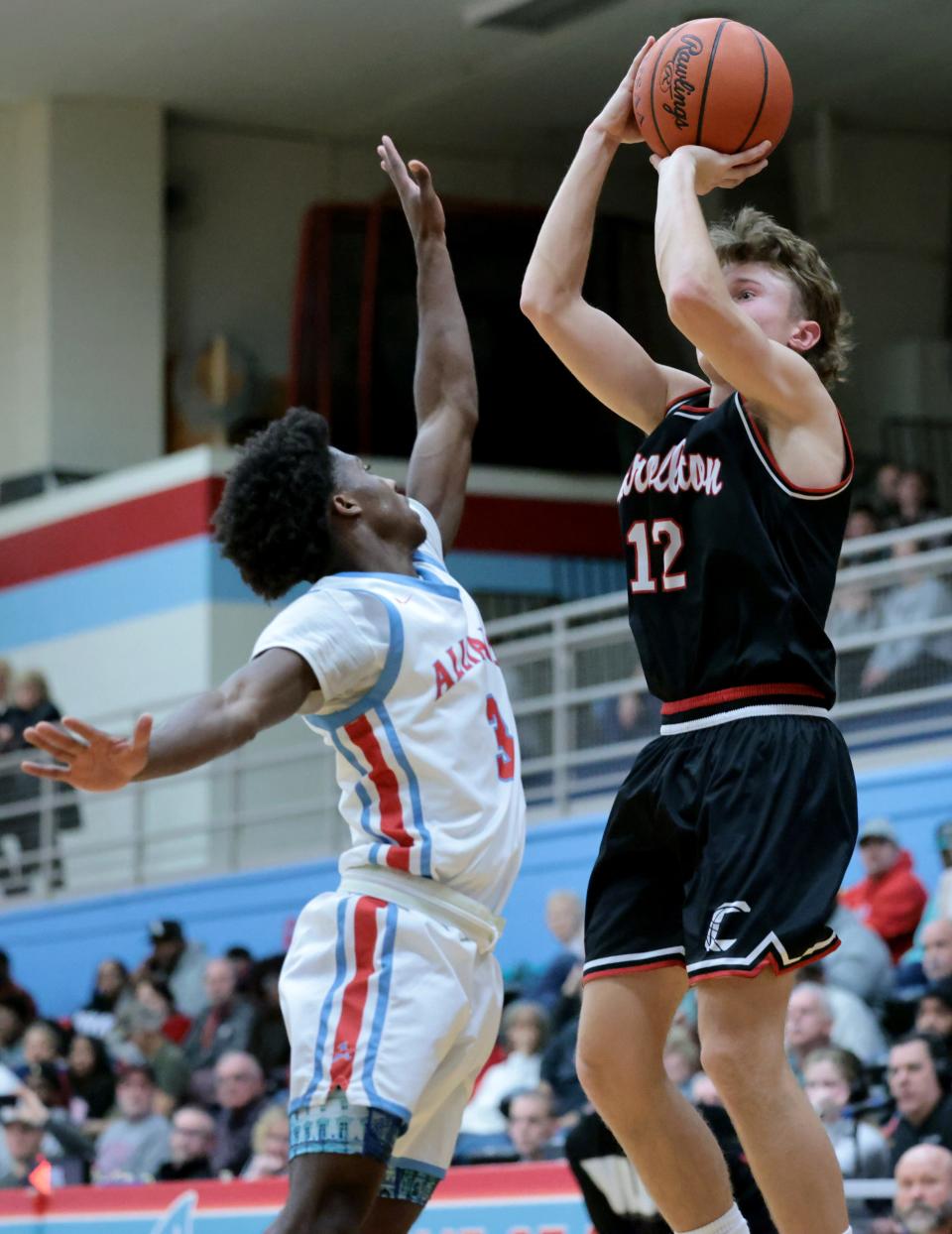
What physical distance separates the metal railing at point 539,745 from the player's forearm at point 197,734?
285 inches

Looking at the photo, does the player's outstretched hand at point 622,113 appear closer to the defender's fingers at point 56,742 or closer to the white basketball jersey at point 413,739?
the white basketball jersey at point 413,739

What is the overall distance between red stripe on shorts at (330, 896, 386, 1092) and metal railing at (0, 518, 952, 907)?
6.78 meters

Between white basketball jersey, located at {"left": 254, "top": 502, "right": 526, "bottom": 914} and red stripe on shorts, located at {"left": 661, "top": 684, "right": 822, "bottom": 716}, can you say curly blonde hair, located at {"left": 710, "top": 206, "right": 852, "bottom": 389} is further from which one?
white basketball jersey, located at {"left": 254, "top": 502, "right": 526, "bottom": 914}

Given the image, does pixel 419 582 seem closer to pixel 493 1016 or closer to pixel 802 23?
pixel 493 1016

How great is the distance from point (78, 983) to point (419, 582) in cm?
1201

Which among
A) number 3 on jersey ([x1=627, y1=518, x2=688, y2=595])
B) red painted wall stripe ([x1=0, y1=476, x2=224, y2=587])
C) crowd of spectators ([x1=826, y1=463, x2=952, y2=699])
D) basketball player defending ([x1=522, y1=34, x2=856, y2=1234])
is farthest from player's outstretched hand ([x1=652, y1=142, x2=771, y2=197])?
red painted wall stripe ([x1=0, y1=476, x2=224, y2=587])

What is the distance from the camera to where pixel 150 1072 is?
39.2 feet

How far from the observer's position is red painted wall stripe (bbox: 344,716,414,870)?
4.38 m

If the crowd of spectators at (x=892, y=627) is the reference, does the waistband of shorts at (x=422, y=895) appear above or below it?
below

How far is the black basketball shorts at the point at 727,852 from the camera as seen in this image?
416 centimetres

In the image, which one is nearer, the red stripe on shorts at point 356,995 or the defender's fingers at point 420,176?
the red stripe on shorts at point 356,995

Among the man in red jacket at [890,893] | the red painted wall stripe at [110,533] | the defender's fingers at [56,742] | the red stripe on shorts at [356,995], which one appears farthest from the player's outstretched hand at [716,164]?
the red painted wall stripe at [110,533]

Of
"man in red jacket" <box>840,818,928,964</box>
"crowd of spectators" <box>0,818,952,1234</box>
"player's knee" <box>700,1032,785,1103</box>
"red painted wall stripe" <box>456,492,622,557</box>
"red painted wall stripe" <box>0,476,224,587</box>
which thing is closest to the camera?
"player's knee" <box>700,1032,785,1103</box>

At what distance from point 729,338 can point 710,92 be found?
2.10ft
